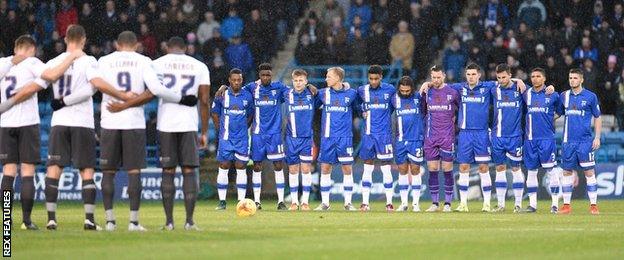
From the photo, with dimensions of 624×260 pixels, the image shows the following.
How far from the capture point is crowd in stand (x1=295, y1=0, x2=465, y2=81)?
35.0 m

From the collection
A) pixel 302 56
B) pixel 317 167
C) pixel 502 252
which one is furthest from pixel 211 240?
pixel 302 56

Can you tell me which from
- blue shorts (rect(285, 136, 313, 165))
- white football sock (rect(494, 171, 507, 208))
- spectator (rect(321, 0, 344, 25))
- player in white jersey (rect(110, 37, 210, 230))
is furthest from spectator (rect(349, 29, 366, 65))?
player in white jersey (rect(110, 37, 210, 230))

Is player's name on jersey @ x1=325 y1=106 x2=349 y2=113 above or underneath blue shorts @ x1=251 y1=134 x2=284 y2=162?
above

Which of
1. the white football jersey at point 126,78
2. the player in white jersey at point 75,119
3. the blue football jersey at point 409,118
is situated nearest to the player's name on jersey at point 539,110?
the blue football jersey at point 409,118

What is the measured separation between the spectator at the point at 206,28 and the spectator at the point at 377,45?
4.13 metres

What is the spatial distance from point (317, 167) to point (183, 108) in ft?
46.2

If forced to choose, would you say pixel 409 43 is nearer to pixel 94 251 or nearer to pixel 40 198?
pixel 40 198

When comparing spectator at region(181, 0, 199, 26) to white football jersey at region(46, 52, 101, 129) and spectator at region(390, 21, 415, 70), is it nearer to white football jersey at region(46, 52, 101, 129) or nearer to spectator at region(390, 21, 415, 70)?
spectator at region(390, 21, 415, 70)

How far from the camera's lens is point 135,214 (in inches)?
711

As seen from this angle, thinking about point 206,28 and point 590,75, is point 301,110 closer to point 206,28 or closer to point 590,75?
point 590,75

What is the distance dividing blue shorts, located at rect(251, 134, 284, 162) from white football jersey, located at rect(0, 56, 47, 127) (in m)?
7.92

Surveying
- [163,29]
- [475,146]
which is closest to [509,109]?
[475,146]

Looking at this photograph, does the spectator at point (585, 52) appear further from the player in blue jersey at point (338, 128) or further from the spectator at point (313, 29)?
the player in blue jersey at point (338, 128)

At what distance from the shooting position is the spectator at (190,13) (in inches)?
1439
